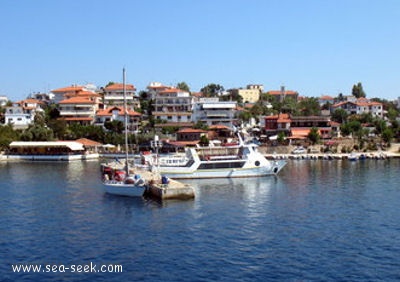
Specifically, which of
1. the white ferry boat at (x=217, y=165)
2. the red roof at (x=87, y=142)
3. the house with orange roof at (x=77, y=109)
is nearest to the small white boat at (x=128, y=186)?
the white ferry boat at (x=217, y=165)

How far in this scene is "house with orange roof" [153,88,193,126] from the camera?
347 feet

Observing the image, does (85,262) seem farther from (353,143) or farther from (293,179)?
(353,143)

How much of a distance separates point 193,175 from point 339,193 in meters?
17.8

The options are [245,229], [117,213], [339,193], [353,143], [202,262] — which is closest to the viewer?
[202,262]

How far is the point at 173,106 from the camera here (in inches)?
4281

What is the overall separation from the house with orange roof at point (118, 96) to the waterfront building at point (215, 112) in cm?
2003

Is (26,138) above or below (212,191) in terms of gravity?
above

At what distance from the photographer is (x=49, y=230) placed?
1303 inches

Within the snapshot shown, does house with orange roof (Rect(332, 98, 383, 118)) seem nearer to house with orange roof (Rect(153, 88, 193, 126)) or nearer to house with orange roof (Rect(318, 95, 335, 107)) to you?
house with orange roof (Rect(318, 95, 335, 107))

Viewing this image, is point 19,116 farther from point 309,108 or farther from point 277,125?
point 309,108

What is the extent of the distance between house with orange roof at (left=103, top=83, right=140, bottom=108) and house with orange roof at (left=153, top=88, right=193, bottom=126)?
32.8 feet

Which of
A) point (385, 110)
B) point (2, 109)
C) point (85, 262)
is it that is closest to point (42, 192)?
point (85, 262)

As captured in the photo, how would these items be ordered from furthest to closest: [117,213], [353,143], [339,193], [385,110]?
[385,110], [353,143], [339,193], [117,213]

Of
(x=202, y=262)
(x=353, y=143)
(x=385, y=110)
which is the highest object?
(x=385, y=110)
